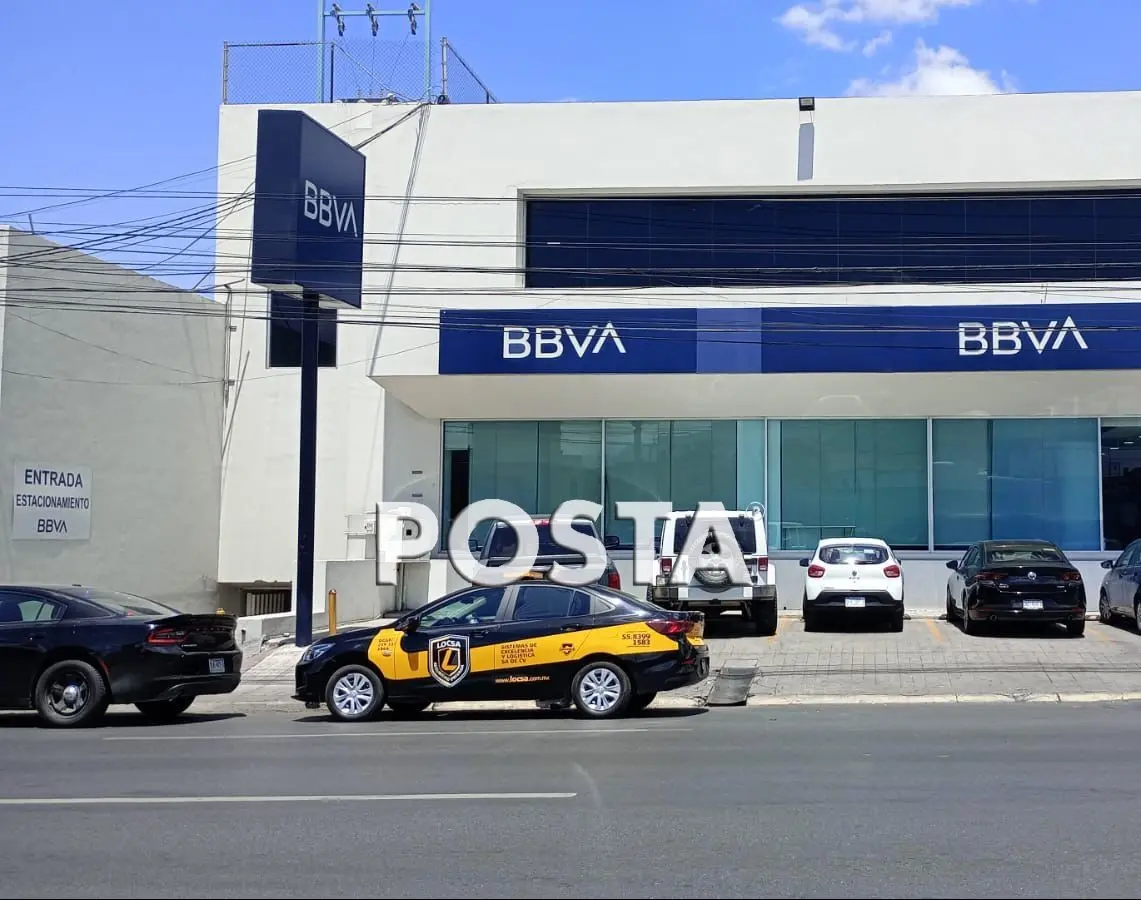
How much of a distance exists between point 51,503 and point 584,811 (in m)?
16.9

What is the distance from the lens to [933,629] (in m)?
21.7

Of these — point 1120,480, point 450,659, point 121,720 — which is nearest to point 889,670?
point 450,659

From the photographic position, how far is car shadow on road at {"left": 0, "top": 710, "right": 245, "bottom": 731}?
14.1 meters

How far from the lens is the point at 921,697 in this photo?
15.6 m

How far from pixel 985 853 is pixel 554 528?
1331 centimetres

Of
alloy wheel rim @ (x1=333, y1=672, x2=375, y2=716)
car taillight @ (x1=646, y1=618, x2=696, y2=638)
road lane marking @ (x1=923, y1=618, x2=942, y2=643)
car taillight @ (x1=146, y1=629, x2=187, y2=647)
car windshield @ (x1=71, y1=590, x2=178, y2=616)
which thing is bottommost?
alloy wheel rim @ (x1=333, y1=672, x2=375, y2=716)

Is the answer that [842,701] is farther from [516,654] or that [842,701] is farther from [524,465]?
[524,465]

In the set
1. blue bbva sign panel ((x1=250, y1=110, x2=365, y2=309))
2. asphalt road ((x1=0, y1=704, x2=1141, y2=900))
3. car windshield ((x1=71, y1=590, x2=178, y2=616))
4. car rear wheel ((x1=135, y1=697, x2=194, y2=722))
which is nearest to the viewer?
asphalt road ((x1=0, y1=704, x2=1141, y2=900))

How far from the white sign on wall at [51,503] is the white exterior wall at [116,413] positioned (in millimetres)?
130

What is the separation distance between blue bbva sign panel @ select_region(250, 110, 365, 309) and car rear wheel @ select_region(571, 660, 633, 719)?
28.9ft

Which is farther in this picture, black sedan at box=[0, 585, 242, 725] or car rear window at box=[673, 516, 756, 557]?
car rear window at box=[673, 516, 756, 557]

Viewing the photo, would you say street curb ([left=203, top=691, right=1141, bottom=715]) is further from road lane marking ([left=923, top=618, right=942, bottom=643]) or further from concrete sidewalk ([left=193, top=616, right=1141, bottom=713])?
road lane marking ([left=923, top=618, right=942, bottom=643])

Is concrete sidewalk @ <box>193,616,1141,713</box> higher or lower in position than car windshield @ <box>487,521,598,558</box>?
lower

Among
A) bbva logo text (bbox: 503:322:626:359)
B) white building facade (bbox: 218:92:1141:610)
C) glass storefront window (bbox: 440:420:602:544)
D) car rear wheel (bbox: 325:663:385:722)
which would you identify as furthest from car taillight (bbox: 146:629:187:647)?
glass storefront window (bbox: 440:420:602:544)
